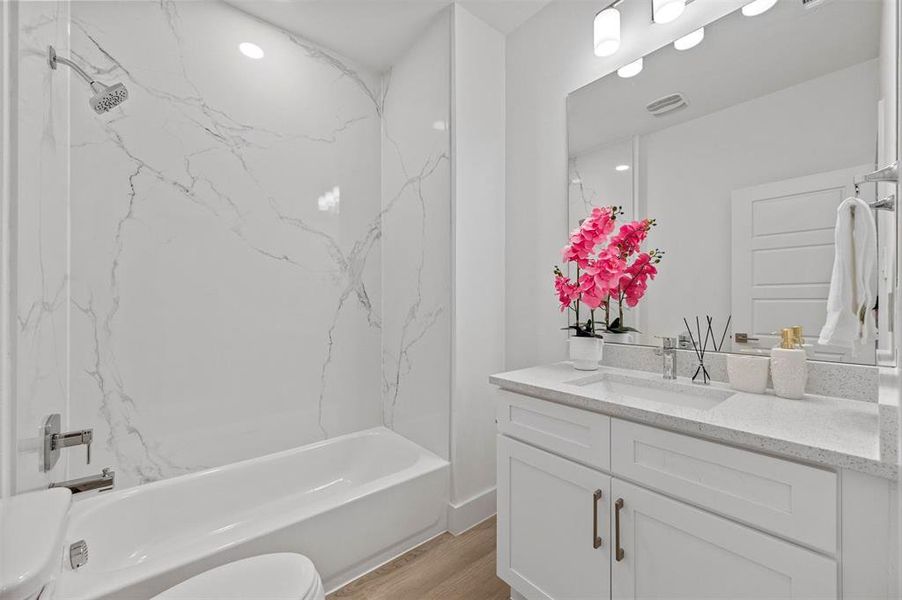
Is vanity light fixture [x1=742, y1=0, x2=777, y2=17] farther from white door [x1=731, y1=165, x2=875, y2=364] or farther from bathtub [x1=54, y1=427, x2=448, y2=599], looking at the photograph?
bathtub [x1=54, y1=427, x2=448, y2=599]

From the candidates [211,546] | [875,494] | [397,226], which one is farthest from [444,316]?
[875,494]

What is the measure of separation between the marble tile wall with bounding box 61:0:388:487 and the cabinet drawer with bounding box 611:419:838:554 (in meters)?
1.70

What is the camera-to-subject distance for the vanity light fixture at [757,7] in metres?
1.28

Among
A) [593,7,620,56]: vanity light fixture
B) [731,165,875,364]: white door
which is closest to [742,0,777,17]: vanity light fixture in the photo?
[593,7,620,56]: vanity light fixture

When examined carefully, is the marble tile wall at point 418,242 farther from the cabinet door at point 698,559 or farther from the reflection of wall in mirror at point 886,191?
the reflection of wall in mirror at point 886,191

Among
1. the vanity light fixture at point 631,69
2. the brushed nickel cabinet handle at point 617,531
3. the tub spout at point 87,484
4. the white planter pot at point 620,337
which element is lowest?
the brushed nickel cabinet handle at point 617,531

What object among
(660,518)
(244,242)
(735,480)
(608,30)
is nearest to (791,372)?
(735,480)

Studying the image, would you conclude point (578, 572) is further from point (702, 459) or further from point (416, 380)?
point (416, 380)

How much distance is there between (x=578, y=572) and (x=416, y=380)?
1234 mm

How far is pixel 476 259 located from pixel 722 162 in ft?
3.60

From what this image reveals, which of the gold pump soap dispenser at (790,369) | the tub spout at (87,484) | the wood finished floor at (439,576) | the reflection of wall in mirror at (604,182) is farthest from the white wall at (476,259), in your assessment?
the tub spout at (87,484)

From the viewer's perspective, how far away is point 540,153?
6.54 ft

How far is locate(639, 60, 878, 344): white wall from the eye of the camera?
114cm

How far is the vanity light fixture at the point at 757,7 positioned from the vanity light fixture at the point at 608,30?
1.40 ft
